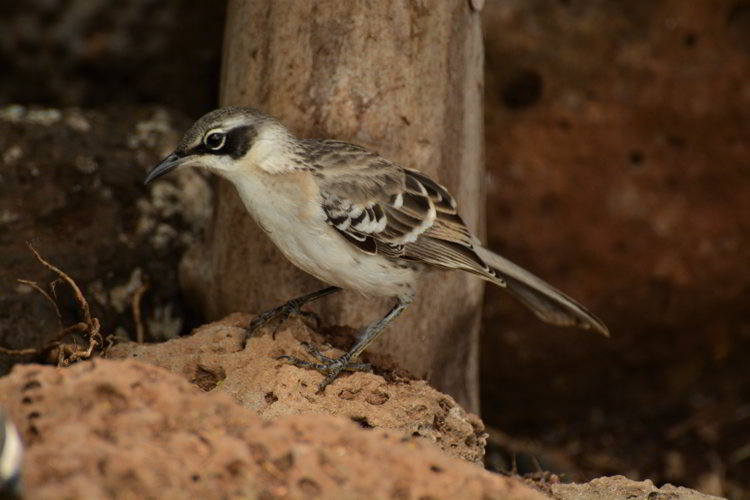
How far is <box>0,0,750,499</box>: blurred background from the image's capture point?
20.6 ft

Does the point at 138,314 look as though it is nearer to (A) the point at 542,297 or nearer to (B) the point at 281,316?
(B) the point at 281,316

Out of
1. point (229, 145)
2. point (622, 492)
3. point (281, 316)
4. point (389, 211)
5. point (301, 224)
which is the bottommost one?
point (622, 492)

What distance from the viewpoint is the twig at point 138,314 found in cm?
563

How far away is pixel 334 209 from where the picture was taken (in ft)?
16.0

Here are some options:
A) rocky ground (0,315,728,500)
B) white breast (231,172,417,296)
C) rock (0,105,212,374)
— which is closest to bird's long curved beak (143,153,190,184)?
white breast (231,172,417,296)

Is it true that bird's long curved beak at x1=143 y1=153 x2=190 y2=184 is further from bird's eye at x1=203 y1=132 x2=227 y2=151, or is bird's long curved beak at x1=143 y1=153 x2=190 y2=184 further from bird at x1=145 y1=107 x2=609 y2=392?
bird's eye at x1=203 y1=132 x2=227 y2=151

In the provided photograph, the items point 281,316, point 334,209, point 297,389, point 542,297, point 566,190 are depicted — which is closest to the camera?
point 297,389

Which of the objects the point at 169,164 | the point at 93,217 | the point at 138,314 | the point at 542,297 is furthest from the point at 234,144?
the point at 542,297

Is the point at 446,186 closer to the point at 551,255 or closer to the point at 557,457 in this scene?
the point at 551,255

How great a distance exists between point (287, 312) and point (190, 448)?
2151 mm

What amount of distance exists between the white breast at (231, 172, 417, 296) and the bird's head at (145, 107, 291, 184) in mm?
89

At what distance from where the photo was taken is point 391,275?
506 cm

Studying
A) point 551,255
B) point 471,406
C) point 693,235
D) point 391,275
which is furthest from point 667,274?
point 391,275

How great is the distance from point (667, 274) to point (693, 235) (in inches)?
14.5
